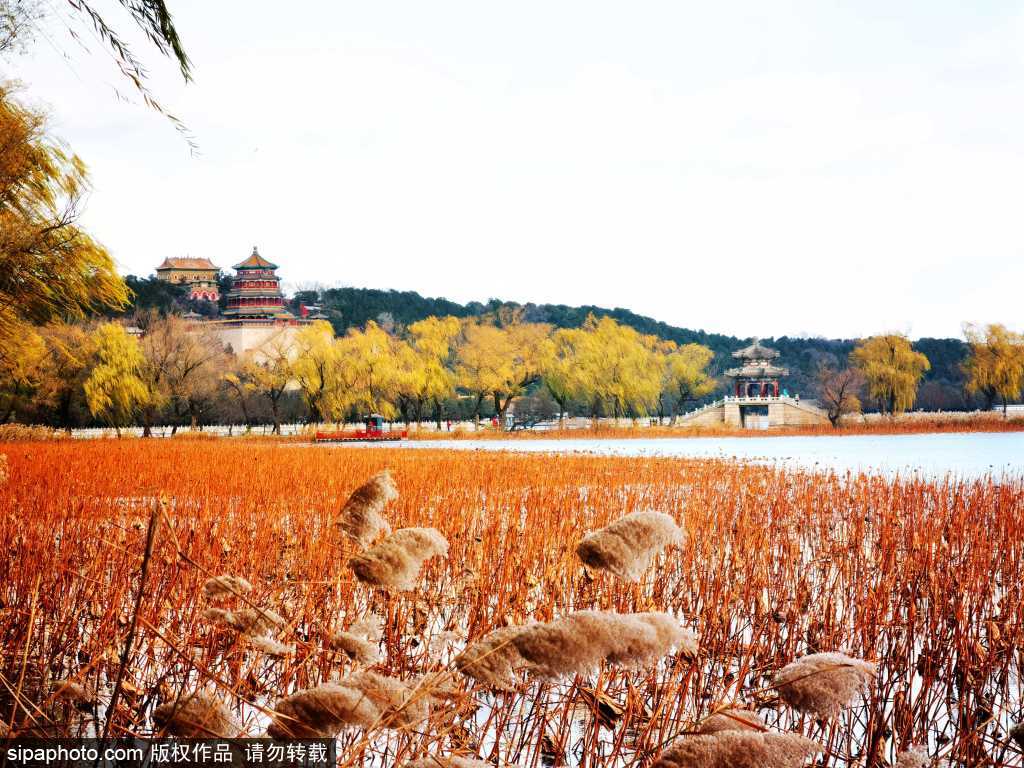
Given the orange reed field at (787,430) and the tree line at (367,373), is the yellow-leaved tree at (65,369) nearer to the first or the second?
the tree line at (367,373)

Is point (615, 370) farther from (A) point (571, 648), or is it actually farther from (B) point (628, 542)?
(A) point (571, 648)

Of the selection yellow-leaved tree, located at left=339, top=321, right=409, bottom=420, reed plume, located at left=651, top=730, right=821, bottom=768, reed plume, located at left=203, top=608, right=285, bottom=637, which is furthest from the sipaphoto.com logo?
yellow-leaved tree, located at left=339, top=321, right=409, bottom=420

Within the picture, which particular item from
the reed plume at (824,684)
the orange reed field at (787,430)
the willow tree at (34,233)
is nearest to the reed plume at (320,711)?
the reed plume at (824,684)

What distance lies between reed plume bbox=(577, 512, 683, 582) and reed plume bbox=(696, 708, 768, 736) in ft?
1.13

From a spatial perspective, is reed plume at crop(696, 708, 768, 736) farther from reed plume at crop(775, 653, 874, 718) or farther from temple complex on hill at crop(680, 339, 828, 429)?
temple complex on hill at crop(680, 339, 828, 429)

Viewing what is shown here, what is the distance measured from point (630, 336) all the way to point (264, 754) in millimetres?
40476

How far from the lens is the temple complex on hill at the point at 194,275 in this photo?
68.5m

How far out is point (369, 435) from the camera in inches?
1262

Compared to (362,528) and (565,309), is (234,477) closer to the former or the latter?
(362,528)

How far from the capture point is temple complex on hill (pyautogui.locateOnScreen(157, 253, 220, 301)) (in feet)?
225

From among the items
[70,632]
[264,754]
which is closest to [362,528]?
[264,754]

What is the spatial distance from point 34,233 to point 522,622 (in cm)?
840

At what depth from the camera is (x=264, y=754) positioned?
1.59 m

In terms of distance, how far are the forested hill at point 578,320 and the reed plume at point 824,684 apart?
55.3m
